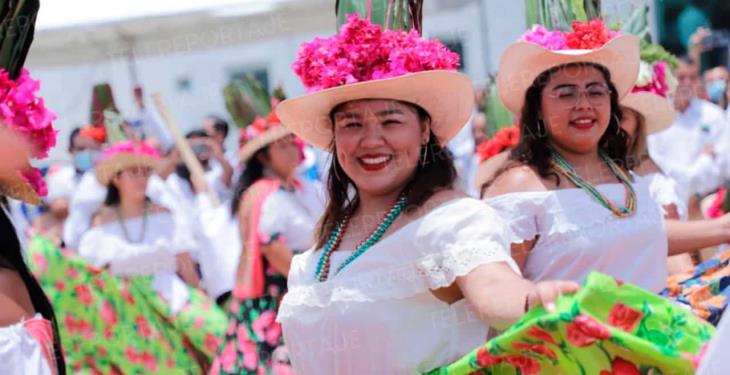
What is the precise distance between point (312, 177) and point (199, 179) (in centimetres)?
99

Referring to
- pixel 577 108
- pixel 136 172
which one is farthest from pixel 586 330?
pixel 136 172

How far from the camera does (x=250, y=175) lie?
7277mm

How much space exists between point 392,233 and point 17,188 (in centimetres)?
112

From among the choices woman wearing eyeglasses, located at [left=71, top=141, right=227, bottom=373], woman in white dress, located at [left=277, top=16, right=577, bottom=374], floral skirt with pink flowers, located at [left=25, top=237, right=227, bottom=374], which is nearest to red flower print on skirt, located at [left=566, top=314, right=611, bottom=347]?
woman in white dress, located at [left=277, top=16, right=577, bottom=374]

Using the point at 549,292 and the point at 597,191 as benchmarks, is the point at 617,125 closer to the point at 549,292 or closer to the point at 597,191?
the point at 597,191

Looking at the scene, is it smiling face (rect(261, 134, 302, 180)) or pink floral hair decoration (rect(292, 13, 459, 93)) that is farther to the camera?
smiling face (rect(261, 134, 302, 180))

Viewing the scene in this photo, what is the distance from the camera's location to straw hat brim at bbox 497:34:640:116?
14.5ft

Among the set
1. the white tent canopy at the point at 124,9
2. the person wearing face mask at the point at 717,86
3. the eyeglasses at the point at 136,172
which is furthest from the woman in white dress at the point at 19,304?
the person wearing face mask at the point at 717,86

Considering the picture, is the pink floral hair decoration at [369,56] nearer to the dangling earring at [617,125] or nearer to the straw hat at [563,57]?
the straw hat at [563,57]

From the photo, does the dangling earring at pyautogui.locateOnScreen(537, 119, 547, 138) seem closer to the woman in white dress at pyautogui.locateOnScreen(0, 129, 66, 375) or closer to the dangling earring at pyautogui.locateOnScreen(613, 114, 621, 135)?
the dangling earring at pyautogui.locateOnScreen(613, 114, 621, 135)

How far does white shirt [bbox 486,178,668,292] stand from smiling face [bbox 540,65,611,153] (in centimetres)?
19

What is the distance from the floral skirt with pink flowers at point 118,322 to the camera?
671 centimetres

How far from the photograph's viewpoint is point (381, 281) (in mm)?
3359

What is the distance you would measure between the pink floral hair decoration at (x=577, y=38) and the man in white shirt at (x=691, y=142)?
425cm
